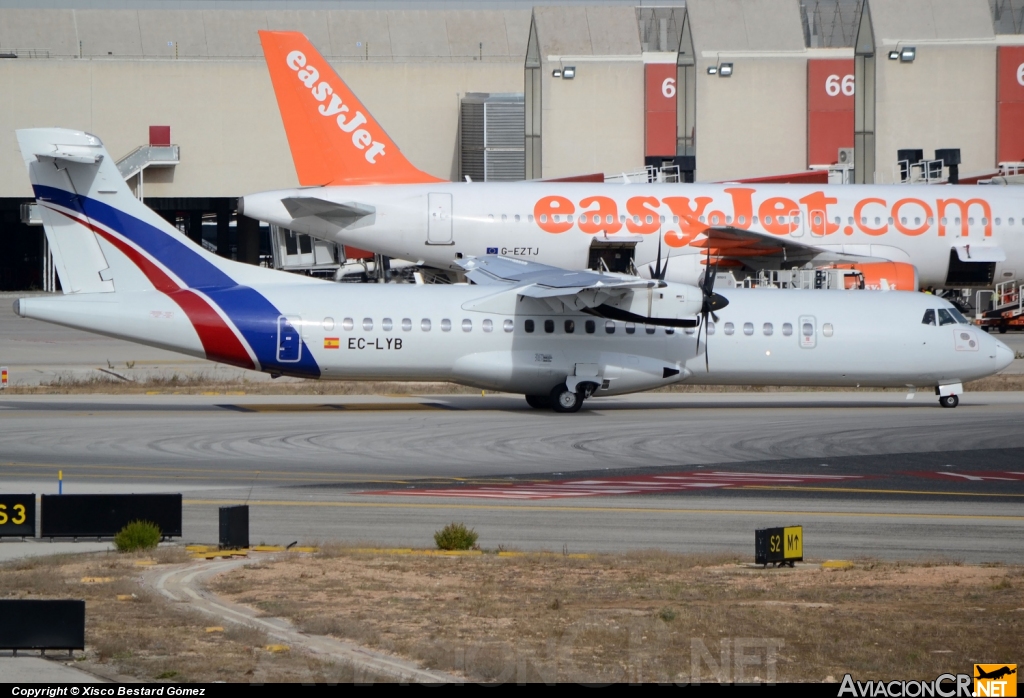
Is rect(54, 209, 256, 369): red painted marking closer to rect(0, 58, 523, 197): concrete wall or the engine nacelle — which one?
the engine nacelle

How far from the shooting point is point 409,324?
97.5 feet

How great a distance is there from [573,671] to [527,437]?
16.4m

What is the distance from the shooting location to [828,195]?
144 ft

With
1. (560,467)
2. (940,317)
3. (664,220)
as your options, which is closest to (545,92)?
(664,220)

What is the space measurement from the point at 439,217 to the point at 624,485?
71.8 ft

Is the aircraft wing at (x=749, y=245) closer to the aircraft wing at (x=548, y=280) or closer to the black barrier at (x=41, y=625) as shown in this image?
the aircraft wing at (x=548, y=280)

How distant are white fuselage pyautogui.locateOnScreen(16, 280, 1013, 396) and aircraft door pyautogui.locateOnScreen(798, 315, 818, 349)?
0.08ft

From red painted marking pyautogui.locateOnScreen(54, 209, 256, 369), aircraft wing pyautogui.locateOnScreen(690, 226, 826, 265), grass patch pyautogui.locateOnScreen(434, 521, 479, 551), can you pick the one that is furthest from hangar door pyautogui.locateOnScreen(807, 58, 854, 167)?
grass patch pyautogui.locateOnScreen(434, 521, 479, 551)

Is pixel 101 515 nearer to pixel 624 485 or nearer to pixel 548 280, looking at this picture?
pixel 624 485

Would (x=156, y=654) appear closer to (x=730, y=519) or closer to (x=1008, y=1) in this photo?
(x=730, y=519)

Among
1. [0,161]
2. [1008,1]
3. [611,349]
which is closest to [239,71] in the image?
[0,161]

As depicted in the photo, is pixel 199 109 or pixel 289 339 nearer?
pixel 289 339

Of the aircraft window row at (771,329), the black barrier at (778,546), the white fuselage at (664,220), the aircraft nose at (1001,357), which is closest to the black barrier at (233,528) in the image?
the black barrier at (778,546)

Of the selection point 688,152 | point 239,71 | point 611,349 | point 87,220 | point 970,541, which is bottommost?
point 970,541
